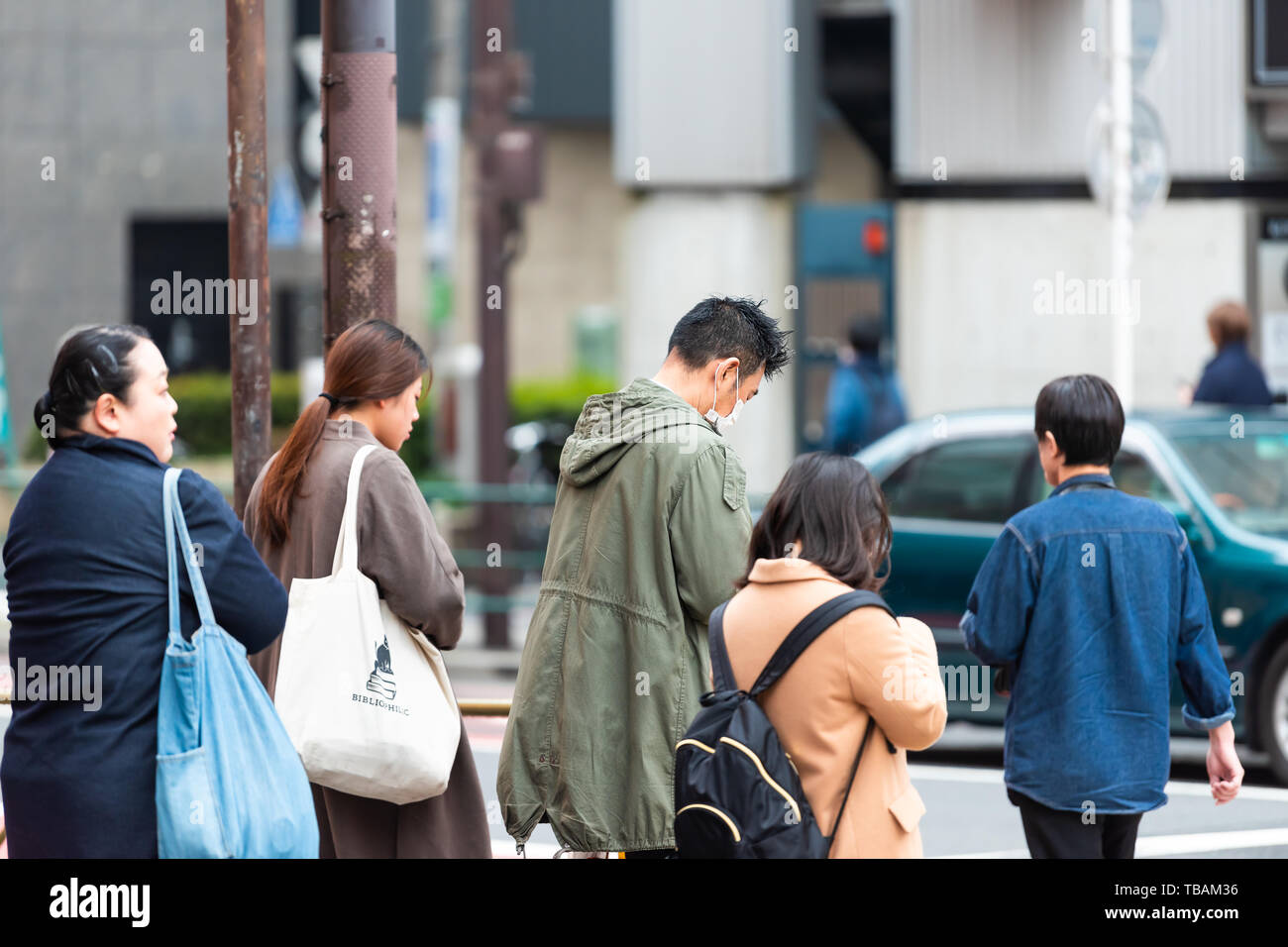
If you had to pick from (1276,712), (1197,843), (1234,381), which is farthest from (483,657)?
(1197,843)

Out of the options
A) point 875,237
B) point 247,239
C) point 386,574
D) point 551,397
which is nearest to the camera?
point 386,574

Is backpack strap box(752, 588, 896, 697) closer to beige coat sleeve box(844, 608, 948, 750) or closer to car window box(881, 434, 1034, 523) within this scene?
beige coat sleeve box(844, 608, 948, 750)

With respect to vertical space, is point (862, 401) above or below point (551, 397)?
above

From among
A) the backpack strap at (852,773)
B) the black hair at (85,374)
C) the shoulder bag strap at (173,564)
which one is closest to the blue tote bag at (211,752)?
Result: the shoulder bag strap at (173,564)

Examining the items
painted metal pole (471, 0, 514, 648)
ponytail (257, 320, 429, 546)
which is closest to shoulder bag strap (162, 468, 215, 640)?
ponytail (257, 320, 429, 546)

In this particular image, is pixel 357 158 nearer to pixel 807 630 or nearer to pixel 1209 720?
pixel 807 630

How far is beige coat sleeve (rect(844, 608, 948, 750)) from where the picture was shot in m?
3.31

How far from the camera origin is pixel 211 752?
3305mm

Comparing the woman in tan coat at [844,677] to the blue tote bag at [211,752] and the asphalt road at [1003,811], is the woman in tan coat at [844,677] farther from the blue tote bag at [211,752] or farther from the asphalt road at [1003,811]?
the asphalt road at [1003,811]

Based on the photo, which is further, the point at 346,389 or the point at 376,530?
the point at 346,389

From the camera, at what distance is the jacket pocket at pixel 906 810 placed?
11.0 feet

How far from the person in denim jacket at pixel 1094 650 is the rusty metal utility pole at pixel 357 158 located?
200 cm

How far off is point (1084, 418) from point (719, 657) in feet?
4.16
